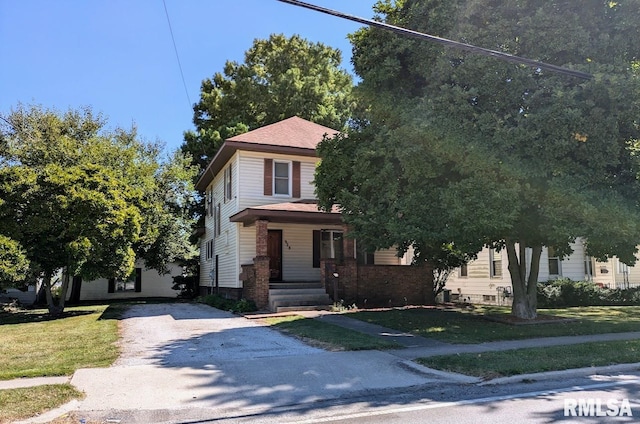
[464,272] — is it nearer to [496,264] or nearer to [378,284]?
[496,264]

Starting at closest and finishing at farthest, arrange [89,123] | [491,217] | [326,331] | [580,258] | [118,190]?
[491,217] → [326,331] → [118,190] → [580,258] → [89,123]

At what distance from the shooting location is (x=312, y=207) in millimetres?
19312

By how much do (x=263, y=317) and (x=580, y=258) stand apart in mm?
16384

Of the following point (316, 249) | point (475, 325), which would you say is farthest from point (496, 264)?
point (475, 325)

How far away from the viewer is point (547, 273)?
23078 millimetres

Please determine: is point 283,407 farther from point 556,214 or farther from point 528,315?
point 528,315

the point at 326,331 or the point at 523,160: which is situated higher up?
the point at 523,160

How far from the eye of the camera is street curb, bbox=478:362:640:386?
7305 mm

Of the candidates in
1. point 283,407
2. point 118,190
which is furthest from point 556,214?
point 118,190

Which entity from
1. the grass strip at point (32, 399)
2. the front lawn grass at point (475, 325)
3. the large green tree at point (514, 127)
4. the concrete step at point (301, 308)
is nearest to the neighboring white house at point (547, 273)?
the front lawn grass at point (475, 325)

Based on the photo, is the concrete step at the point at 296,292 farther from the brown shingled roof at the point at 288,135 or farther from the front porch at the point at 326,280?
the brown shingled roof at the point at 288,135

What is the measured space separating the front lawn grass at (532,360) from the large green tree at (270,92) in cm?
2375

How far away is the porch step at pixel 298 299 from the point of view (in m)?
16.5

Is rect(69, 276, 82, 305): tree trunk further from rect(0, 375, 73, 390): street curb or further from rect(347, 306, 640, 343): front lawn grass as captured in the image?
rect(0, 375, 73, 390): street curb
